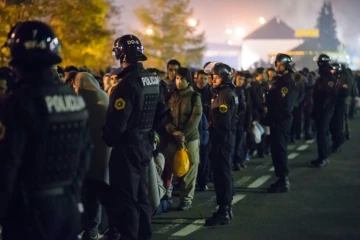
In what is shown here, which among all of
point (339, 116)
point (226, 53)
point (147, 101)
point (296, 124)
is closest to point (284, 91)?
point (147, 101)

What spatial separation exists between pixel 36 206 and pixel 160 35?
3984 centimetres

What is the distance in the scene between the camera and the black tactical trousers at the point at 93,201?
6.27 meters

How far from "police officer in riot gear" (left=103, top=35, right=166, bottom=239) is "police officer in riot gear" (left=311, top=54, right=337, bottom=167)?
757cm

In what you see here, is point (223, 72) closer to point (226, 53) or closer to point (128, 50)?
point (128, 50)

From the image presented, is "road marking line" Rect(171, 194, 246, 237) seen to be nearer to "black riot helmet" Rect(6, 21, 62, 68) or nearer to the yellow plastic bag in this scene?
the yellow plastic bag

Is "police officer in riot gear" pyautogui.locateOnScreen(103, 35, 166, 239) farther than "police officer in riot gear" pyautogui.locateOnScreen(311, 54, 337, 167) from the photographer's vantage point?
No

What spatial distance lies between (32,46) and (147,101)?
2.33 m

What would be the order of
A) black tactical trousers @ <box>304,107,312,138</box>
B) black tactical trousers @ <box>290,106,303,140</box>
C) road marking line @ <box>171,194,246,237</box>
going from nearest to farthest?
road marking line @ <box>171,194,246,237</box> → black tactical trousers @ <box>290,106,303,140</box> → black tactical trousers @ <box>304,107,312,138</box>

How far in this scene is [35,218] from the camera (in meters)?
3.63

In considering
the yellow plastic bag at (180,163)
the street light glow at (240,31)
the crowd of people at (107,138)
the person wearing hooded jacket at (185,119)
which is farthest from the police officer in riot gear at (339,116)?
the street light glow at (240,31)

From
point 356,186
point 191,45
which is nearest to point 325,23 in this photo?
point 191,45

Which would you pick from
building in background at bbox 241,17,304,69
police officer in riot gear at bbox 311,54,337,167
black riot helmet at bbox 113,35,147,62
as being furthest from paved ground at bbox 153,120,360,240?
building in background at bbox 241,17,304,69

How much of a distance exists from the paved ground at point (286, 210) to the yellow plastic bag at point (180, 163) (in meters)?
0.57

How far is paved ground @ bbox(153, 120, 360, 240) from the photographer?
773cm
